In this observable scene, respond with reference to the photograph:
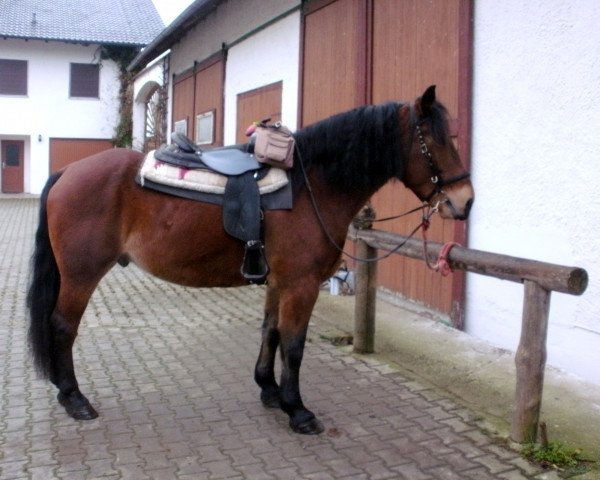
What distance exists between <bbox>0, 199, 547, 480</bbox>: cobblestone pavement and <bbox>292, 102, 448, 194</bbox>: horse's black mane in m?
1.42

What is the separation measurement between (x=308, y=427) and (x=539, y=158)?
2677 mm

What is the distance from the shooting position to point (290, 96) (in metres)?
9.21

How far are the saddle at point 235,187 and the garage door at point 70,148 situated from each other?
80.2 ft

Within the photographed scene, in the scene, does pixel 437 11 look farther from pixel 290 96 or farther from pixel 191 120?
pixel 191 120

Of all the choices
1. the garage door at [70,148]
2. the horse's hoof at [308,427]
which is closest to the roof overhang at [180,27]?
the horse's hoof at [308,427]

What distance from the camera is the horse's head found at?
353cm

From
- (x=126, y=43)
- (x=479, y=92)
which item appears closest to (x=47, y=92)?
(x=126, y=43)

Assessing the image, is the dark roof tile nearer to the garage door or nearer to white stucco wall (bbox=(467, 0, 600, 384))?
the garage door

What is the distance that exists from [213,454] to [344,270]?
438 cm

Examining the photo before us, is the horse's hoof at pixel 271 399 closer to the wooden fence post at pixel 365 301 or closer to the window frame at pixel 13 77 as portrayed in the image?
the wooden fence post at pixel 365 301

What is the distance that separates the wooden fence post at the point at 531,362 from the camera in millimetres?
3465

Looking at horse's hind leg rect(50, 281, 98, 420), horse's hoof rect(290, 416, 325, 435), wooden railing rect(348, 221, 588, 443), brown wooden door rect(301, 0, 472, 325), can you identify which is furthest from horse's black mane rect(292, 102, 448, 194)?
brown wooden door rect(301, 0, 472, 325)

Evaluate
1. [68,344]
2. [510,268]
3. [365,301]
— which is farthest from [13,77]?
[510,268]

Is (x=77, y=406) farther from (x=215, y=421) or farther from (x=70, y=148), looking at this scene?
(x=70, y=148)
